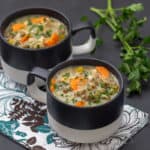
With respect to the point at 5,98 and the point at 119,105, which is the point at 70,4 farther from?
the point at 119,105

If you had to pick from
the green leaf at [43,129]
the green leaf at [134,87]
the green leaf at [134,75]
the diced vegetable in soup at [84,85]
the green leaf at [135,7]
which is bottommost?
the green leaf at [43,129]

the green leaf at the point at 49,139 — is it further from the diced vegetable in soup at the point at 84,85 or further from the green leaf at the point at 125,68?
the green leaf at the point at 125,68

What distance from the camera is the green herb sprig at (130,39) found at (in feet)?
3.82

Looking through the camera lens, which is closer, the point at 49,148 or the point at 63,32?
the point at 49,148

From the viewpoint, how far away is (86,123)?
38.6 inches

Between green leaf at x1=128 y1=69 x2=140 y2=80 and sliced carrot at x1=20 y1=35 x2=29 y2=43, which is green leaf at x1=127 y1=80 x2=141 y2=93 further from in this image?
sliced carrot at x1=20 y1=35 x2=29 y2=43

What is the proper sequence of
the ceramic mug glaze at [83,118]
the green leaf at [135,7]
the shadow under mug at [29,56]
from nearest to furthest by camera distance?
the ceramic mug glaze at [83,118] → the shadow under mug at [29,56] → the green leaf at [135,7]

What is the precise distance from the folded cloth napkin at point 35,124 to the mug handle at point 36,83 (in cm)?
2

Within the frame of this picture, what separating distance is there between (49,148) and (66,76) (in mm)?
132

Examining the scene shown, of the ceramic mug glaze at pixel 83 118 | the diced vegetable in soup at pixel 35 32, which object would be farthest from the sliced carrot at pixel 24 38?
the ceramic mug glaze at pixel 83 118

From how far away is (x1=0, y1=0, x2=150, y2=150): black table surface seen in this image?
3.46ft

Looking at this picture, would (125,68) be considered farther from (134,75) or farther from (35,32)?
(35,32)

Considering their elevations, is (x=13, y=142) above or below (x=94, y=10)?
below

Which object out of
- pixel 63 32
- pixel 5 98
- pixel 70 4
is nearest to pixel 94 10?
pixel 70 4
